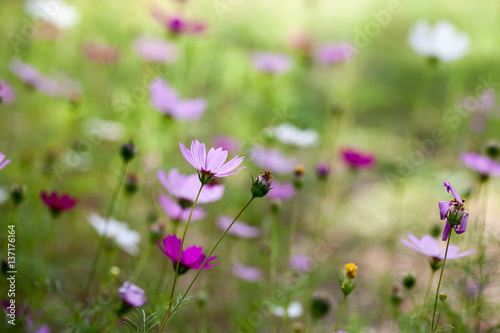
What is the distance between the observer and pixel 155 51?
5.32 feet

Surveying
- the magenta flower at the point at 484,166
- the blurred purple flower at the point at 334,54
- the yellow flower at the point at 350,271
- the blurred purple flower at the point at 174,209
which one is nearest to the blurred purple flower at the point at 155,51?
the blurred purple flower at the point at 334,54

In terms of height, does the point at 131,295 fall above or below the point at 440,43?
below

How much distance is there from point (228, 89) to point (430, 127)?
113 centimetres

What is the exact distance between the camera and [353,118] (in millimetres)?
2369

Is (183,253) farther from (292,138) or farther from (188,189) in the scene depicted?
(292,138)

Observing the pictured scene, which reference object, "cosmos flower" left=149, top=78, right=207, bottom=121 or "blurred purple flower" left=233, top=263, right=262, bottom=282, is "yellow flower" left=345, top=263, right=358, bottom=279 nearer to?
"blurred purple flower" left=233, top=263, right=262, bottom=282

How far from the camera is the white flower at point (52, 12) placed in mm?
1521

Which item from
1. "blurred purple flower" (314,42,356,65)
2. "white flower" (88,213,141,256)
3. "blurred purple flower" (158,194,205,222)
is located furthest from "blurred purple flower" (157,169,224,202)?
"blurred purple flower" (314,42,356,65)

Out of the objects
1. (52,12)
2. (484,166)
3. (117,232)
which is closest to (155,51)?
(52,12)

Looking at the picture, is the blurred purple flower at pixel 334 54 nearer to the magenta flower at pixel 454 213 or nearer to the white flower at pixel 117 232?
the white flower at pixel 117 232

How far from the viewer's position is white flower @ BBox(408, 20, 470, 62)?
4.74ft

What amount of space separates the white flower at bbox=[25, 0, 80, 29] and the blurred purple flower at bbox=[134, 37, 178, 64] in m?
0.25

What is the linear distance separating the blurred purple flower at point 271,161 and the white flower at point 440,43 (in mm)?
545

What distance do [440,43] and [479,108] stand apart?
1.52 feet
